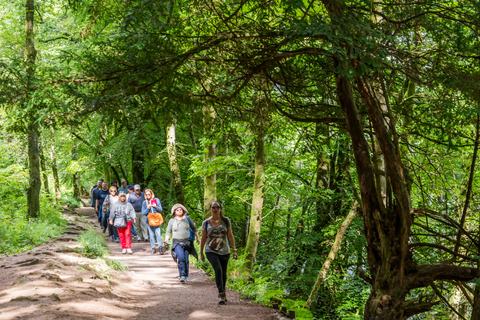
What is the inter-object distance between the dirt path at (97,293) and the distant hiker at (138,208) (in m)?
4.25

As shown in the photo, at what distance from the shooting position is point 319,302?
1331 centimetres

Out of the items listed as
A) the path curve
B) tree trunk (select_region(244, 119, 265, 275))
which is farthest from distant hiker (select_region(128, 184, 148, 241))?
tree trunk (select_region(244, 119, 265, 275))

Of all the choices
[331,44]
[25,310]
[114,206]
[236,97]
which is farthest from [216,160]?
[331,44]

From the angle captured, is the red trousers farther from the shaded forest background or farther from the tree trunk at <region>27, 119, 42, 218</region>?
the shaded forest background

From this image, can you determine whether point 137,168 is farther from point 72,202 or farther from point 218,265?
point 218,265

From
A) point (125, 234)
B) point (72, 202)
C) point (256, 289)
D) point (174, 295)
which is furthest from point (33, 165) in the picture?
point (72, 202)

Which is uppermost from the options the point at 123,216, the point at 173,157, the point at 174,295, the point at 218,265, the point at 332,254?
the point at 173,157

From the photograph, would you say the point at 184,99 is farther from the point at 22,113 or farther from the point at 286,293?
the point at 286,293

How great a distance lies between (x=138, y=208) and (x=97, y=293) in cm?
838

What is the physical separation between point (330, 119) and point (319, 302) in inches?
343

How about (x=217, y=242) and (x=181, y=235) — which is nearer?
(x=217, y=242)

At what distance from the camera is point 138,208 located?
15.8m

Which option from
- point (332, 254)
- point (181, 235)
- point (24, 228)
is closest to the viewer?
point (181, 235)

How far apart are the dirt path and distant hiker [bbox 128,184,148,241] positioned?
4.25 meters
